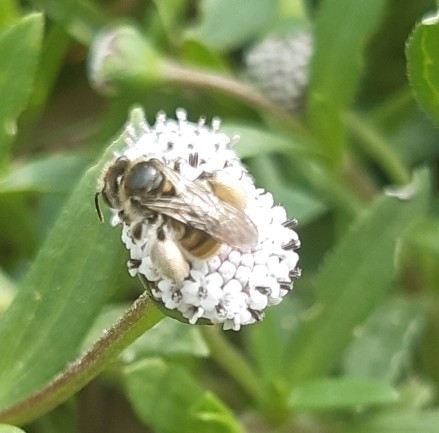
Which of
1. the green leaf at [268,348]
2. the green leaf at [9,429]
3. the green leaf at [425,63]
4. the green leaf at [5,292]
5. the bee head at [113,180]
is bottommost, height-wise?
the green leaf at [9,429]

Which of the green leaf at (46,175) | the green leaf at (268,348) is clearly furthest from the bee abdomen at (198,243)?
the green leaf at (46,175)

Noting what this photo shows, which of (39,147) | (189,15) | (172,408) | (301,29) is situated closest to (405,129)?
(301,29)

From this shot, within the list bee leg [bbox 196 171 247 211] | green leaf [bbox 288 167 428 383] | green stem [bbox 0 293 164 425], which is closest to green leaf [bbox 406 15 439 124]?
green leaf [bbox 288 167 428 383]

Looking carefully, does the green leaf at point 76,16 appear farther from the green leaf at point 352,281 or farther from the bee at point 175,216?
the bee at point 175,216

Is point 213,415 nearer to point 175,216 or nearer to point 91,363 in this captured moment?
point 91,363

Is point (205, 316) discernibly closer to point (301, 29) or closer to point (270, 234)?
point (270, 234)

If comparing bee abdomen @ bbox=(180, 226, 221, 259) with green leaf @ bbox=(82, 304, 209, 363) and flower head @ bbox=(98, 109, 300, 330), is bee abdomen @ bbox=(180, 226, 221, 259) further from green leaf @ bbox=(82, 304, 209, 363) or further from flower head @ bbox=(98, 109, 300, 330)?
green leaf @ bbox=(82, 304, 209, 363)

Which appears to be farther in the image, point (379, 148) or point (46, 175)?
point (379, 148)

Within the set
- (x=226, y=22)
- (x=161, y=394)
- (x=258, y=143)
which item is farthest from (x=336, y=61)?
(x=161, y=394)
